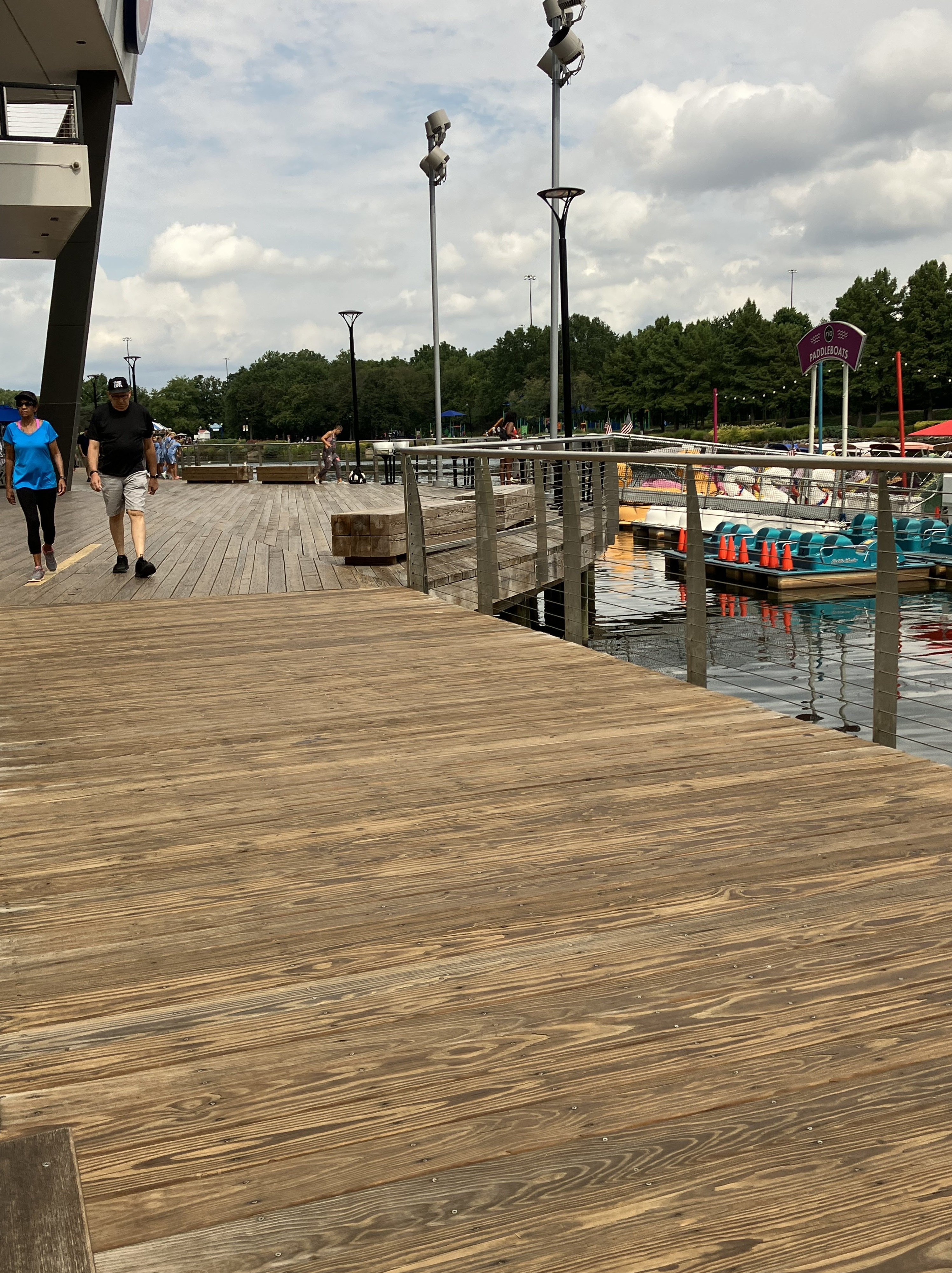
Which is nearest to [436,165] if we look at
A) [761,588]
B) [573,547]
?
[761,588]

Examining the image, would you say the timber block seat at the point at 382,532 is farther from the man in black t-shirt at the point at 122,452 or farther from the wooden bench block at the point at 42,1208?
the wooden bench block at the point at 42,1208

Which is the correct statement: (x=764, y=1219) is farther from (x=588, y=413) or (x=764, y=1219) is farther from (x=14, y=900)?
(x=588, y=413)

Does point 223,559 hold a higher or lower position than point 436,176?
lower

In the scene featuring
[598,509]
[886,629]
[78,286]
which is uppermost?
[78,286]

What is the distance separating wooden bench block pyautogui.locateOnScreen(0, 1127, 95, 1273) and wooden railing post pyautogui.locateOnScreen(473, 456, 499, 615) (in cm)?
659

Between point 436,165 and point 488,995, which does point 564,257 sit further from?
point 488,995

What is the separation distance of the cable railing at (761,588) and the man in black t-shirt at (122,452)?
239 centimetres

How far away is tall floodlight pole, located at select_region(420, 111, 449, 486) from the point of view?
26844mm

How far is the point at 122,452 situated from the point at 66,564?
99.3 inches

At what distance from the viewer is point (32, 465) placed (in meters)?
10.1

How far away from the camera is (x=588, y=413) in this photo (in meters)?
120

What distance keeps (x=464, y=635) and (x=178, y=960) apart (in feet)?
16.6

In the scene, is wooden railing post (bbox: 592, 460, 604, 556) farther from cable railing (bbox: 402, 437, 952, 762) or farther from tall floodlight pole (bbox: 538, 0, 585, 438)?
tall floodlight pole (bbox: 538, 0, 585, 438)

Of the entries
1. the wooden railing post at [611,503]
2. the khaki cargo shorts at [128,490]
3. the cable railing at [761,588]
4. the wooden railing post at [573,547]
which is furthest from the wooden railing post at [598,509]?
the khaki cargo shorts at [128,490]
